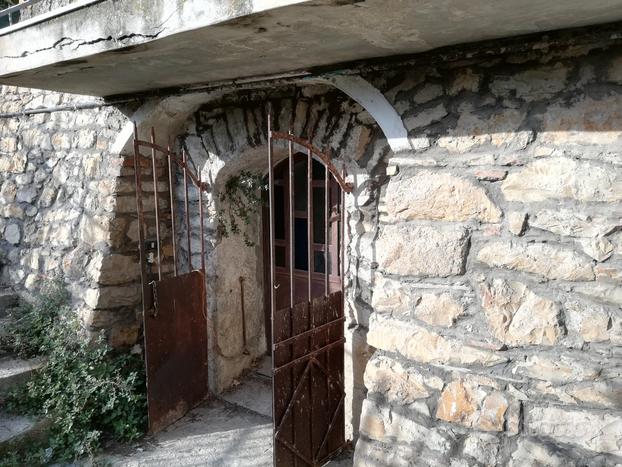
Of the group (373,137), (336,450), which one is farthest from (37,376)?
(373,137)

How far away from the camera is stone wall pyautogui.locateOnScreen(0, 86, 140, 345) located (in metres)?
3.75

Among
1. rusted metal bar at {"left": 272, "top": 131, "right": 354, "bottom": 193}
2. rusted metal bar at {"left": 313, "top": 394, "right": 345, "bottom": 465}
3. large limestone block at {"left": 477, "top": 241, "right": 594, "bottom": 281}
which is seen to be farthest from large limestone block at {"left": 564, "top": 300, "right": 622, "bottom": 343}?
rusted metal bar at {"left": 313, "top": 394, "right": 345, "bottom": 465}

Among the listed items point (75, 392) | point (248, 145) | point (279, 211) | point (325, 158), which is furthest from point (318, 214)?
point (75, 392)

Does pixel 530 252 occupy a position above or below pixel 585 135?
below

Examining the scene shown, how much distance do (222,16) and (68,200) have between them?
Answer: 2.82 meters

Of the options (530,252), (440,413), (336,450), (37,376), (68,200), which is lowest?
(336,450)

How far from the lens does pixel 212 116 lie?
350 cm

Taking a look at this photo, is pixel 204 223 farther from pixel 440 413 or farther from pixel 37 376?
pixel 440 413

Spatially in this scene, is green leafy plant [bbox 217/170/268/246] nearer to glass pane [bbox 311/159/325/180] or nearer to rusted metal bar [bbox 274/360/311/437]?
glass pane [bbox 311/159/325/180]

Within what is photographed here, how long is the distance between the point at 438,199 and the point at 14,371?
3.34 metres

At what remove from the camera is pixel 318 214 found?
3.64m

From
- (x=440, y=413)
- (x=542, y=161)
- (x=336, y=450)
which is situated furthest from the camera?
(x=336, y=450)

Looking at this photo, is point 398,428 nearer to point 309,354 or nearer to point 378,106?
point 309,354

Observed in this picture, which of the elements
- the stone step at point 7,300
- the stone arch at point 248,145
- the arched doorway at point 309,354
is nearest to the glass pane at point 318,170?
the arched doorway at point 309,354
